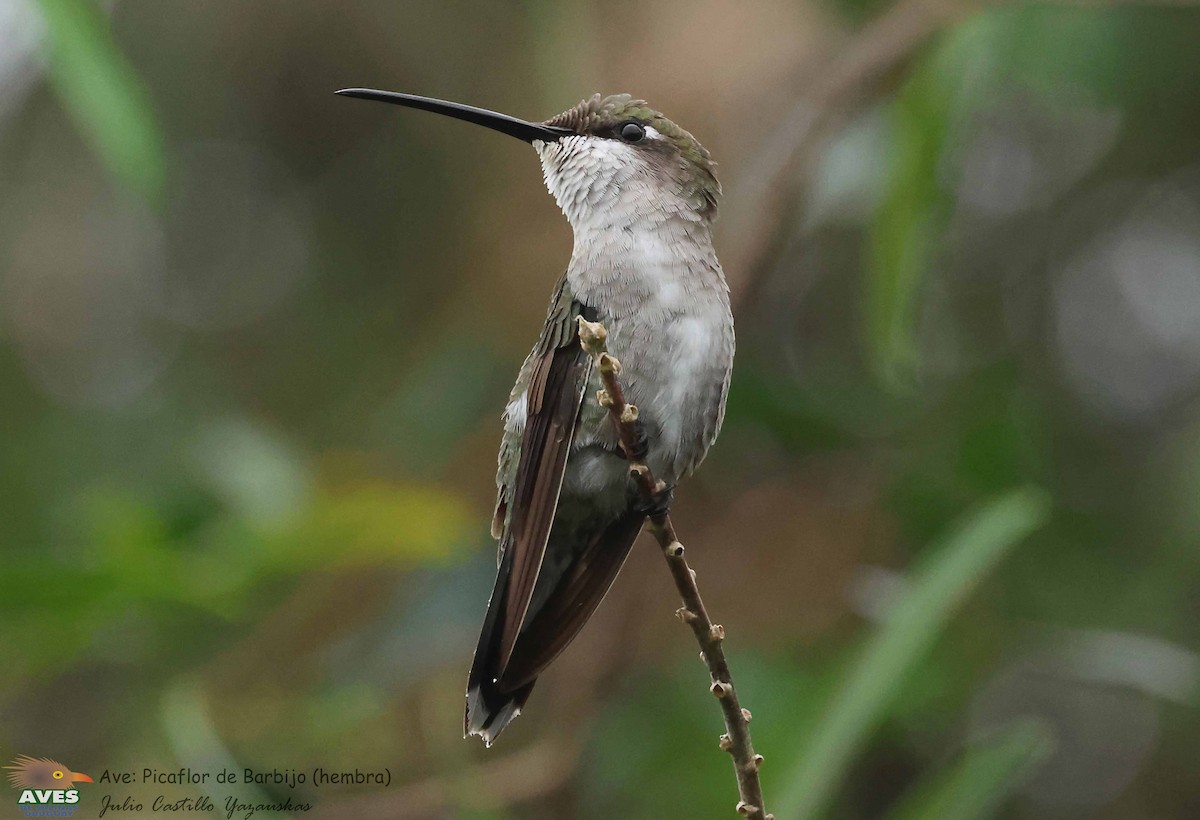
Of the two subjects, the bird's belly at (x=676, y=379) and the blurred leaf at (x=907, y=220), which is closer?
the bird's belly at (x=676, y=379)

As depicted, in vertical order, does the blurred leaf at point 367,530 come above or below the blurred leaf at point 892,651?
above

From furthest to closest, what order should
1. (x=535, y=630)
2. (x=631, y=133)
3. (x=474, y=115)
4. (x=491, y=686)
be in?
(x=631, y=133) → (x=474, y=115) → (x=535, y=630) → (x=491, y=686)

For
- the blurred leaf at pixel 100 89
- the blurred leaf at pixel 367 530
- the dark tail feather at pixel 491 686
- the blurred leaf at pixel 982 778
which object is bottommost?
the blurred leaf at pixel 982 778

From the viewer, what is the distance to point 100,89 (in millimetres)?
2504

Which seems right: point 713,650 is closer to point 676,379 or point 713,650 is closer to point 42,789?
point 676,379

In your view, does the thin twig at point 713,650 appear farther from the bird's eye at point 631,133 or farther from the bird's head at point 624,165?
the bird's eye at point 631,133

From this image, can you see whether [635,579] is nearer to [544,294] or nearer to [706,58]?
[544,294]

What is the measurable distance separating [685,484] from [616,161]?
177 centimetres

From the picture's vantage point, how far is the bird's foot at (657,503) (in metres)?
1.97

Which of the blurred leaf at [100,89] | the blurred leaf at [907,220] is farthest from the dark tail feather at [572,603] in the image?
the blurred leaf at [100,89]

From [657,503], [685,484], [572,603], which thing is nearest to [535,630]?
[572,603]

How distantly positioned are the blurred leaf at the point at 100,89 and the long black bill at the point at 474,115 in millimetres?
452

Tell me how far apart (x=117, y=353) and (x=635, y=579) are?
154 inches

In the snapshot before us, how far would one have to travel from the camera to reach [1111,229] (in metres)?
5.55
